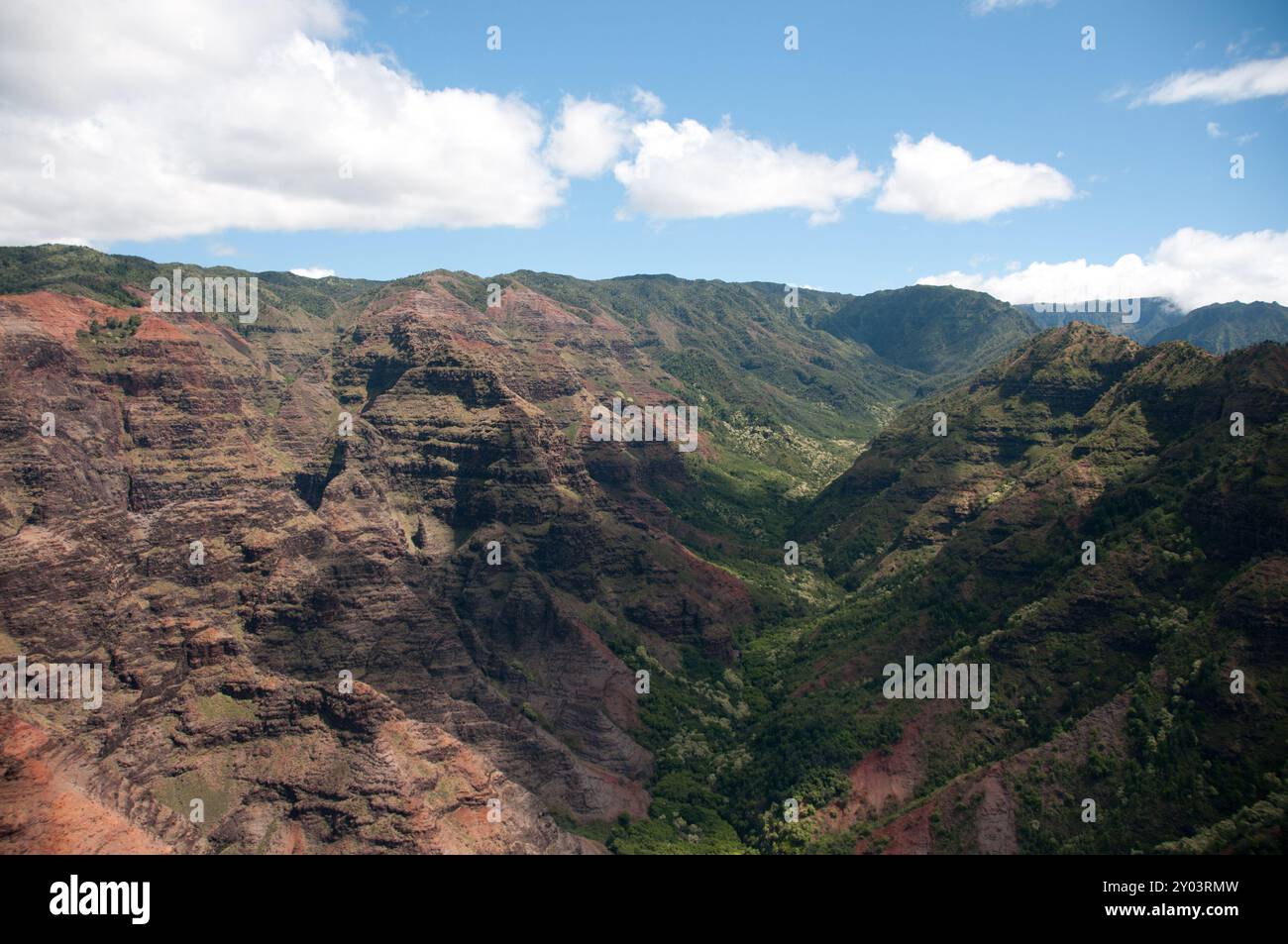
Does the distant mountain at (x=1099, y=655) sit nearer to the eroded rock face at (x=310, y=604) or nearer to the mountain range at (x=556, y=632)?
the mountain range at (x=556, y=632)

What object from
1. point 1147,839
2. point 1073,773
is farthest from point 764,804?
point 1147,839

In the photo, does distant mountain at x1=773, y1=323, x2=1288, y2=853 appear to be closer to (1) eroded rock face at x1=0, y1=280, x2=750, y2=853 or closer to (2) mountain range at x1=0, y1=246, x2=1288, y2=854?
(2) mountain range at x1=0, y1=246, x2=1288, y2=854

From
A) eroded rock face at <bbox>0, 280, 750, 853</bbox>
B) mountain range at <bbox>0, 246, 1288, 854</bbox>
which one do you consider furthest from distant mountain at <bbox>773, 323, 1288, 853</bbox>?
eroded rock face at <bbox>0, 280, 750, 853</bbox>

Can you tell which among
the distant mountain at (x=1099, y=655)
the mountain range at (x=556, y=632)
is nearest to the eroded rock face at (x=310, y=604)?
the mountain range at (x=556, y=632)

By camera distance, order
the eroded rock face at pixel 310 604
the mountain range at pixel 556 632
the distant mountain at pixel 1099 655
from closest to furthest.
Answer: the eroded rock face at pixel 310 604 < the mountain range at pixel 556 632 < the distant mountain at pixel 1099 655

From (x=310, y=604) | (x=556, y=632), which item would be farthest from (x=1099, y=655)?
(x=310, y=604)

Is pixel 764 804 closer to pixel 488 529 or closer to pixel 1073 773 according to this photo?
pixel 1073 773

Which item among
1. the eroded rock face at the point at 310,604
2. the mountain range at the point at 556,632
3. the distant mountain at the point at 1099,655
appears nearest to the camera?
the eroded rock face at the point at 310,604
